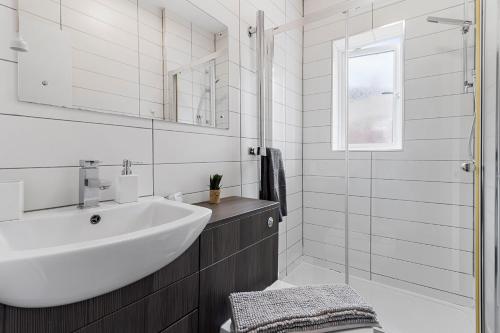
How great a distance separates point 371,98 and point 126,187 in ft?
5.68

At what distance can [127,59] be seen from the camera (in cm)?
103

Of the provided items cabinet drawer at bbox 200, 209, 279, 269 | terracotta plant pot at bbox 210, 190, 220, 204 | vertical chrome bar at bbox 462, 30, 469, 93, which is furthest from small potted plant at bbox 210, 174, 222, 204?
vertical chrome bar at bbox 462, 30, 469, 93

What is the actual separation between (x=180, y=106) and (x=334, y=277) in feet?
5.42

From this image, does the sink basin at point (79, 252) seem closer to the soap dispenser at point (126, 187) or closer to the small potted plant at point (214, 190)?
the soap dispenser at point (126, 187)

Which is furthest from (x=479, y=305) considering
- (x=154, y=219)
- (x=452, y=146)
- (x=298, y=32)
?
(x=298, y=32)

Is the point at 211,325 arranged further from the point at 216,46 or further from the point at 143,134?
the point at 216,46

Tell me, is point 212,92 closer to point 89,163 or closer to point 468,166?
point 89,163

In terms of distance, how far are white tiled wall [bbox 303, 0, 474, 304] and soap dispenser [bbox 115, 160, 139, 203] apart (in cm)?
144

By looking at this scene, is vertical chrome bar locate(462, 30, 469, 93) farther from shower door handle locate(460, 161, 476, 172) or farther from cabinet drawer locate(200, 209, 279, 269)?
cabinet drawer locate(200, 209, 279, 269)

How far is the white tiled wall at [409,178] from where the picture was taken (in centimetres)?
164

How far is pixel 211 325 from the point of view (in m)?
0.91

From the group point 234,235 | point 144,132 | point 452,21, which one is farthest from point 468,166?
point 144,132

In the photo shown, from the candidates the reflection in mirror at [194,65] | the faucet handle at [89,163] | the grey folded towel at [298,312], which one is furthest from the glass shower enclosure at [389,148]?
the faucet handle at [89,163]

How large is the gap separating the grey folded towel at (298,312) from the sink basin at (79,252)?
33cm
